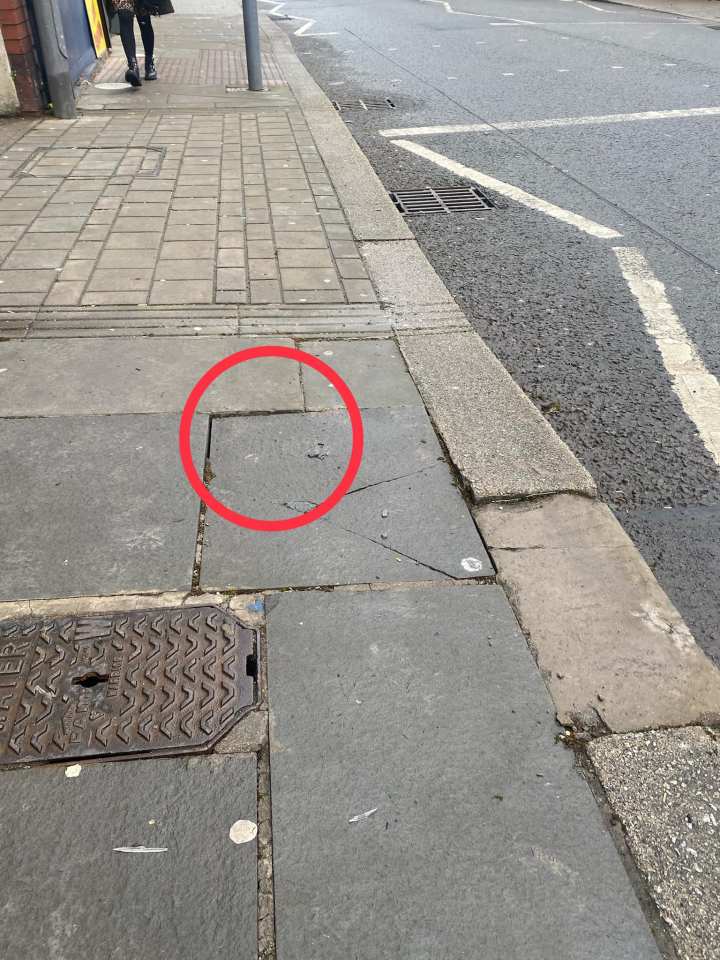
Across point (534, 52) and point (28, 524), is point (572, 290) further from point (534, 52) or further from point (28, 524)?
point (534, 52)

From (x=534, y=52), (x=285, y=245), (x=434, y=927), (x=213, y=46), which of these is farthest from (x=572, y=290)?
(x=213, y=46)

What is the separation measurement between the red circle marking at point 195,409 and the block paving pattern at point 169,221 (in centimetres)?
76

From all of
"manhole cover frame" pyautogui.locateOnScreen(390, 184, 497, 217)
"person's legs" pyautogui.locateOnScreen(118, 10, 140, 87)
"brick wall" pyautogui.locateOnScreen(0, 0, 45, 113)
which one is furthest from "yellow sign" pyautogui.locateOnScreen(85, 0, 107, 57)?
"manhole cover frame" pyautogui.locateOnScreen(390, 184, 497, 217)

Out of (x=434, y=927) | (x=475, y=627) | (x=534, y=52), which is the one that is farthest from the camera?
(x=534, y=52)

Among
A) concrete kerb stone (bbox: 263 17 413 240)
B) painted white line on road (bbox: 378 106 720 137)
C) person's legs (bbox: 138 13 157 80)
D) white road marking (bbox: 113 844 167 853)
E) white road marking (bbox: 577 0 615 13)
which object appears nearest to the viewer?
white road marking (bbox: 113 844 167 853)

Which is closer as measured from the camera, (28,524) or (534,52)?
(28,524)

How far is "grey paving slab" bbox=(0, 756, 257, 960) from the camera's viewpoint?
1.54 meters

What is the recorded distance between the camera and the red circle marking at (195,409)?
274 cm

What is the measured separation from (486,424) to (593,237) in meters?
3.01

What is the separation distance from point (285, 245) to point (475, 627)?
3.76m

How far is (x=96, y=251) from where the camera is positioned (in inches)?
198

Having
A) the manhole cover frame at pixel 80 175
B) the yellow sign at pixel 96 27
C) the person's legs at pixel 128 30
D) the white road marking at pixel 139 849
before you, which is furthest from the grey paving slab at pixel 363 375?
the yellow sign at pixel 96 27

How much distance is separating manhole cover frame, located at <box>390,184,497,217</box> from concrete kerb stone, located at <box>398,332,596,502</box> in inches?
100

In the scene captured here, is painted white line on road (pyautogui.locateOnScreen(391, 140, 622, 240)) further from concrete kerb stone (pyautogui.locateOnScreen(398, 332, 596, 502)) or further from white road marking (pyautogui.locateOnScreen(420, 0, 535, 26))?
white road marking (pyautogui.locateOnScreen(420, 0, 535, 26))
